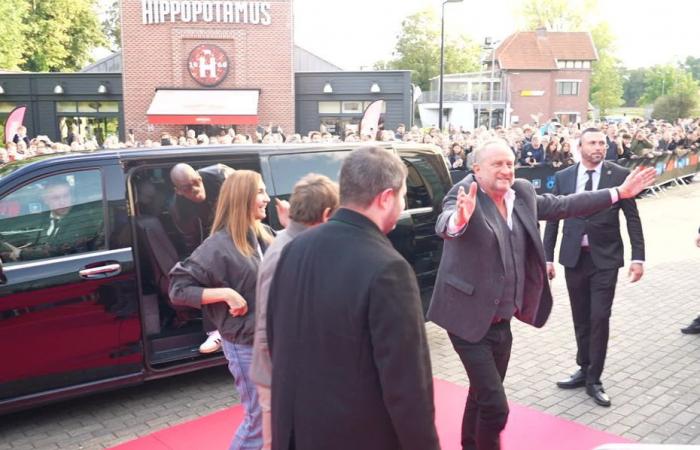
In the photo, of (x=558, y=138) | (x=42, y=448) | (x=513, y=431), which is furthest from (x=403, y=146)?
(x=558, y=138)

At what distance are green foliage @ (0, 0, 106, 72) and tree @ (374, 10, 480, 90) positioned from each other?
32.0m

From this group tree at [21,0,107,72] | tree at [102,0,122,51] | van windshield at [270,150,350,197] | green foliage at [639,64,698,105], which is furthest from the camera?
green foliage at [639,64,698,105]

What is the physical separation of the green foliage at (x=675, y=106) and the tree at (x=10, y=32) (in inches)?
1994

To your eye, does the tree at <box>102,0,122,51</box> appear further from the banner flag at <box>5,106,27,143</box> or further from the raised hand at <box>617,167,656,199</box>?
the raised hand at <box>617,167,656,199</box>

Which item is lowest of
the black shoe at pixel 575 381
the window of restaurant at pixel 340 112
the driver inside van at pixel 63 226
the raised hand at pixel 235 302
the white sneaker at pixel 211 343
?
the black shoe at pixel 575 381

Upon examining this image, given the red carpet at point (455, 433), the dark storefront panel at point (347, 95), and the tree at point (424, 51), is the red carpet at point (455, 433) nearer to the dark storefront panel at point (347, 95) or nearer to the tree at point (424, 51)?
the dark storefront panel at point (347, 95)

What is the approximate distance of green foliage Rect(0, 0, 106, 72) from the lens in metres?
34.6

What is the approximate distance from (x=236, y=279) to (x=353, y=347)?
1493mm

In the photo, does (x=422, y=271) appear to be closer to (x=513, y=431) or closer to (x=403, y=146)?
(x=403, y=146)

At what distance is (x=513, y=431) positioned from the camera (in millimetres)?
4371

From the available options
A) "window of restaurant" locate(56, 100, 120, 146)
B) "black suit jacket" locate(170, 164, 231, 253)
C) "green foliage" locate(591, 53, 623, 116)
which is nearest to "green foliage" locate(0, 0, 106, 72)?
"window of restaurant" locate(56, 100, 120, 146)

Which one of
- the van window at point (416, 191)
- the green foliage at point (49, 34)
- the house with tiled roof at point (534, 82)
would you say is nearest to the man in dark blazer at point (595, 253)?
the van window at point (416, 191)

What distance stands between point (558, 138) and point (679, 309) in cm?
990

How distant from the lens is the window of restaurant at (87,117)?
29.3 meters
